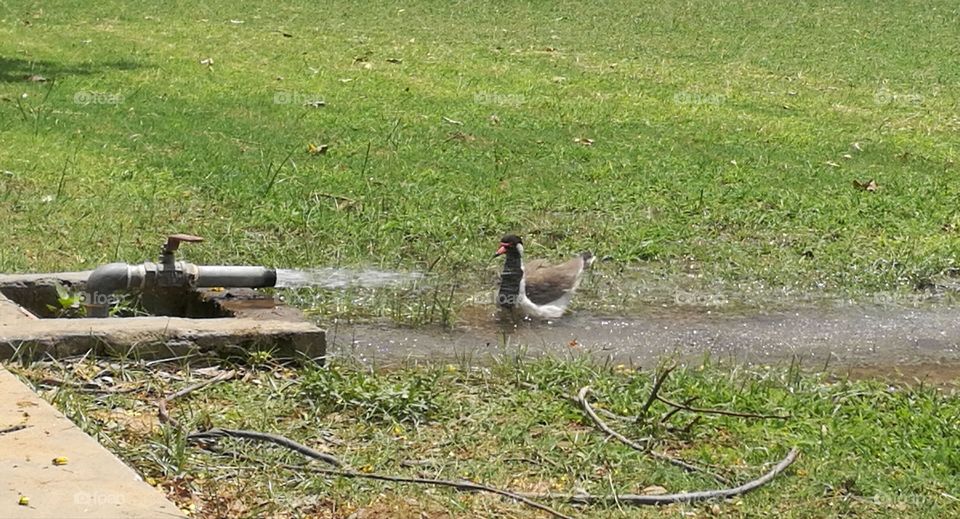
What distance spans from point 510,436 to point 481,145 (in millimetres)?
5795

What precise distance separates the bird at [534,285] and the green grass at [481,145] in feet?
1.11

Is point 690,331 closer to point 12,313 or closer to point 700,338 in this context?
point 700,338

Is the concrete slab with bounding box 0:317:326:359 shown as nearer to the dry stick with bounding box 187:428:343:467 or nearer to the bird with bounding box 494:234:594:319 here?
the dry stick with bounding box 187:428:343:467

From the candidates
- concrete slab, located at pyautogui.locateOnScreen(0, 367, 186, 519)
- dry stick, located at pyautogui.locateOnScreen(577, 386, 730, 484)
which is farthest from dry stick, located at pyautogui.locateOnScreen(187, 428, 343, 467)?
dry stick, located at pyautogui.locateOnScreen(577, 386, 730, 484)

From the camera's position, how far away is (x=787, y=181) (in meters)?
9.81

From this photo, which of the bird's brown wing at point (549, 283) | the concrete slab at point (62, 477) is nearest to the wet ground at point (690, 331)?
the bird's brown wing at point (549, 283)

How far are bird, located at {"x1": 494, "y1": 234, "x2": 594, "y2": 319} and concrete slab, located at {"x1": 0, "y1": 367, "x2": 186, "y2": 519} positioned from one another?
2945 millimetres

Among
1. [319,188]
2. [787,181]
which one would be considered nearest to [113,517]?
[319,188]

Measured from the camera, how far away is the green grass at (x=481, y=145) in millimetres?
8102

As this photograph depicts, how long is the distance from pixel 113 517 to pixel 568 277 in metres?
3.81

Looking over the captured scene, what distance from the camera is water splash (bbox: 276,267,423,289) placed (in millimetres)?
7227

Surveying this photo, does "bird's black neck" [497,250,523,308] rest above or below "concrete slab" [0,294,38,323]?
below

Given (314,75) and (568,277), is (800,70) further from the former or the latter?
(568,277)

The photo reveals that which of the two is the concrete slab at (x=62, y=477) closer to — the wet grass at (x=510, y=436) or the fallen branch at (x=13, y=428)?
the fallen branch at (x=13, y=428)
